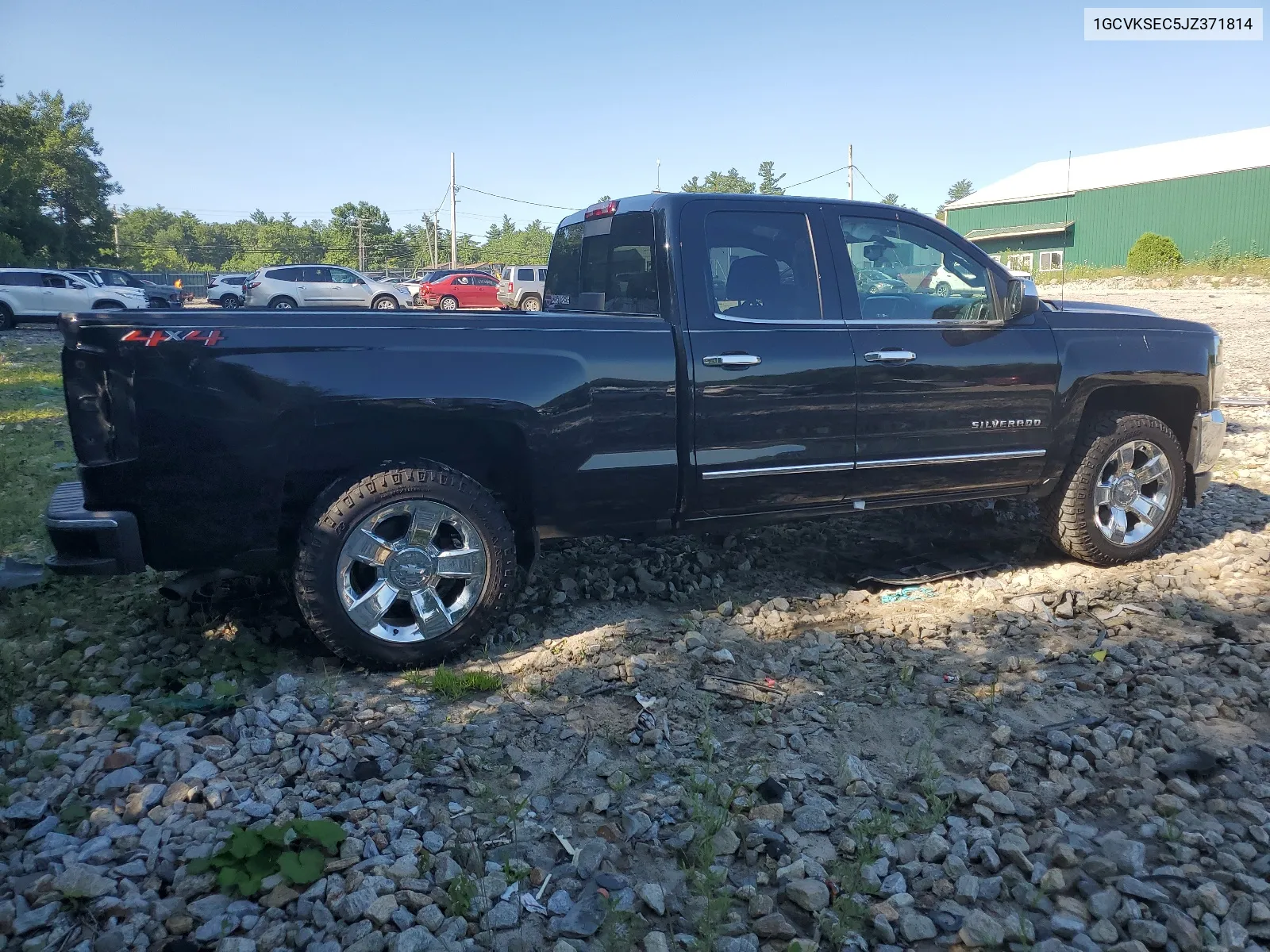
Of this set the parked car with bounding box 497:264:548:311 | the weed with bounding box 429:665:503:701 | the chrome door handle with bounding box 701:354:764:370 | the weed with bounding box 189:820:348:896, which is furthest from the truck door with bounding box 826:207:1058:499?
the parked car with bounding box 497:264:548:311

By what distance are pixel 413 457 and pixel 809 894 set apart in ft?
8.08

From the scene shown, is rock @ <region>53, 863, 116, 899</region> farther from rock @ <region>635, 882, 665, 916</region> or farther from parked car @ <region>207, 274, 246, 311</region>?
parked car @ <region>207, 274, 246, 311</region>

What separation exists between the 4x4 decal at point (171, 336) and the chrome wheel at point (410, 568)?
2.95 ft

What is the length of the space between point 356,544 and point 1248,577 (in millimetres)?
4704

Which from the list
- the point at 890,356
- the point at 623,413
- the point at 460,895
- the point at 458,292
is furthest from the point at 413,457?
the point at 458,292

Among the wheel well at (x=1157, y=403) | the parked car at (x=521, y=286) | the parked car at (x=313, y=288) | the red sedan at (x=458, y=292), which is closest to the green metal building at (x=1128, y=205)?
the parked car at (x=521, y=286)

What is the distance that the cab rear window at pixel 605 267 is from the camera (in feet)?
15.5

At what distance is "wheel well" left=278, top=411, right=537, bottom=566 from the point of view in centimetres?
407

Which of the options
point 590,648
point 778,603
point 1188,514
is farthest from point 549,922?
point 1188,514

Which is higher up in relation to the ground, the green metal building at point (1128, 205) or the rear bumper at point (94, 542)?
the green metal building at point (1128, 205)

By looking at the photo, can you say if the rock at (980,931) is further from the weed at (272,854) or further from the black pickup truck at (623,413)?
the black pickup truck at (623,413)

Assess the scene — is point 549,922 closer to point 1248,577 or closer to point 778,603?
point 778,603

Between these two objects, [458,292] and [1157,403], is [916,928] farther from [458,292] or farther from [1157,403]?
[458,292]

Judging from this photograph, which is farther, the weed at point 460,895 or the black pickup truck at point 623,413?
the black pickup truck at point 623,413
